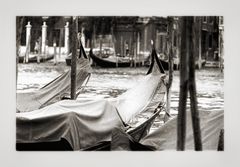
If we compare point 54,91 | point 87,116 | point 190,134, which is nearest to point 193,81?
point 190,134

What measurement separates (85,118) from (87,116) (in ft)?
0.06

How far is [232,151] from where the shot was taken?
74.5 inches

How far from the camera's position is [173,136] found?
1893mm

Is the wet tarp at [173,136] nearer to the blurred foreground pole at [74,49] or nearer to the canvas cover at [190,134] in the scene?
the canvas cover at [190,134]

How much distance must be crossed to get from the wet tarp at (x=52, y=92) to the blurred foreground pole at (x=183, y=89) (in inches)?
26.0

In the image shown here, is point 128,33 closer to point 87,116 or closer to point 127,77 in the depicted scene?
point 127,77

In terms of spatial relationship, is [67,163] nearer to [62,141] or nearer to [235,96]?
[62,141]

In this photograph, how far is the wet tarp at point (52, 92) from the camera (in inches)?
74.1

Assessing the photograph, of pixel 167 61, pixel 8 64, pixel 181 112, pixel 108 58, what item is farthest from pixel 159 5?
pixel 8 64

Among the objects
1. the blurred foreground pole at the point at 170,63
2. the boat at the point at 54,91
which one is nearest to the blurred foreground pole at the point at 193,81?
the blurred foreground pole at the point at 170,63

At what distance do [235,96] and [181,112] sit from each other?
0.39m

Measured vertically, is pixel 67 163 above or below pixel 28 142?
below

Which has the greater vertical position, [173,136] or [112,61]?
[112,61]

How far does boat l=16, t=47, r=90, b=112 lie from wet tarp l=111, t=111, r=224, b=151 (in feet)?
1.45
